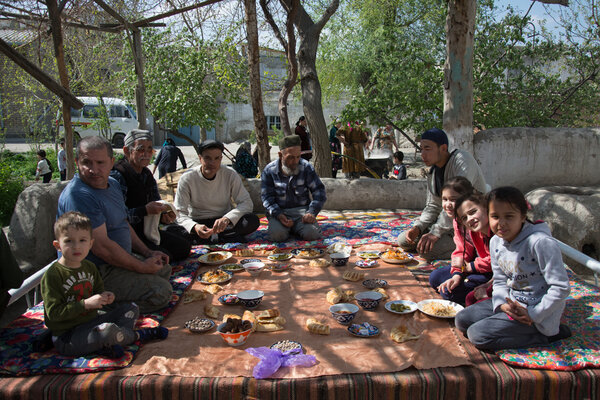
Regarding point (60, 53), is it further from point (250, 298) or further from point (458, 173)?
point (458, 173)

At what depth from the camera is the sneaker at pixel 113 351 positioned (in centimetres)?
239

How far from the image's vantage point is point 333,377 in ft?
7.33

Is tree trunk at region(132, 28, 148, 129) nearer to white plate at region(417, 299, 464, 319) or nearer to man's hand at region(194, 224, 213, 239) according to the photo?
man's hand at region(194, 224, 213, 239)

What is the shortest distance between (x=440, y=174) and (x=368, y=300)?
168 centimetres

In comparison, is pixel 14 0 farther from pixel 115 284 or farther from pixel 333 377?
pixel 333 377

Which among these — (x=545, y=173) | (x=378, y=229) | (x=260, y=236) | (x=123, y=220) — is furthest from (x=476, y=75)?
(x=123, y=220)

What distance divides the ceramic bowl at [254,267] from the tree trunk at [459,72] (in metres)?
4.01

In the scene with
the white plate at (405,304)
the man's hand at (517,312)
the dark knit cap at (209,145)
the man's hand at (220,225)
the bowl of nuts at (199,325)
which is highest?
the dark knit cap at (209,145)

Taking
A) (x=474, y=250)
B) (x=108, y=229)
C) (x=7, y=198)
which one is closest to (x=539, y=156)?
(x=474, y=250)

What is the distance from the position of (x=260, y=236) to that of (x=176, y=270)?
4.57ft

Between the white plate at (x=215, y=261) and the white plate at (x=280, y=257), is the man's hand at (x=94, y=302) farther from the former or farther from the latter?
the white plate at (x=280, y=257)

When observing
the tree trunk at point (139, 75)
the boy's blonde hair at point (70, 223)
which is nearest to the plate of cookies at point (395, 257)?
the boy's blonde hair at point (70, 223)

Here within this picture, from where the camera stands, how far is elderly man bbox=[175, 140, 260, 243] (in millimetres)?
4754

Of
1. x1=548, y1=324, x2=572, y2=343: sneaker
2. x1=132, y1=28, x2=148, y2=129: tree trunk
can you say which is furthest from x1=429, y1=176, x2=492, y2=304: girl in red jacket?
x1=132, y1=28, x2=148, y2=129: tree trunk
